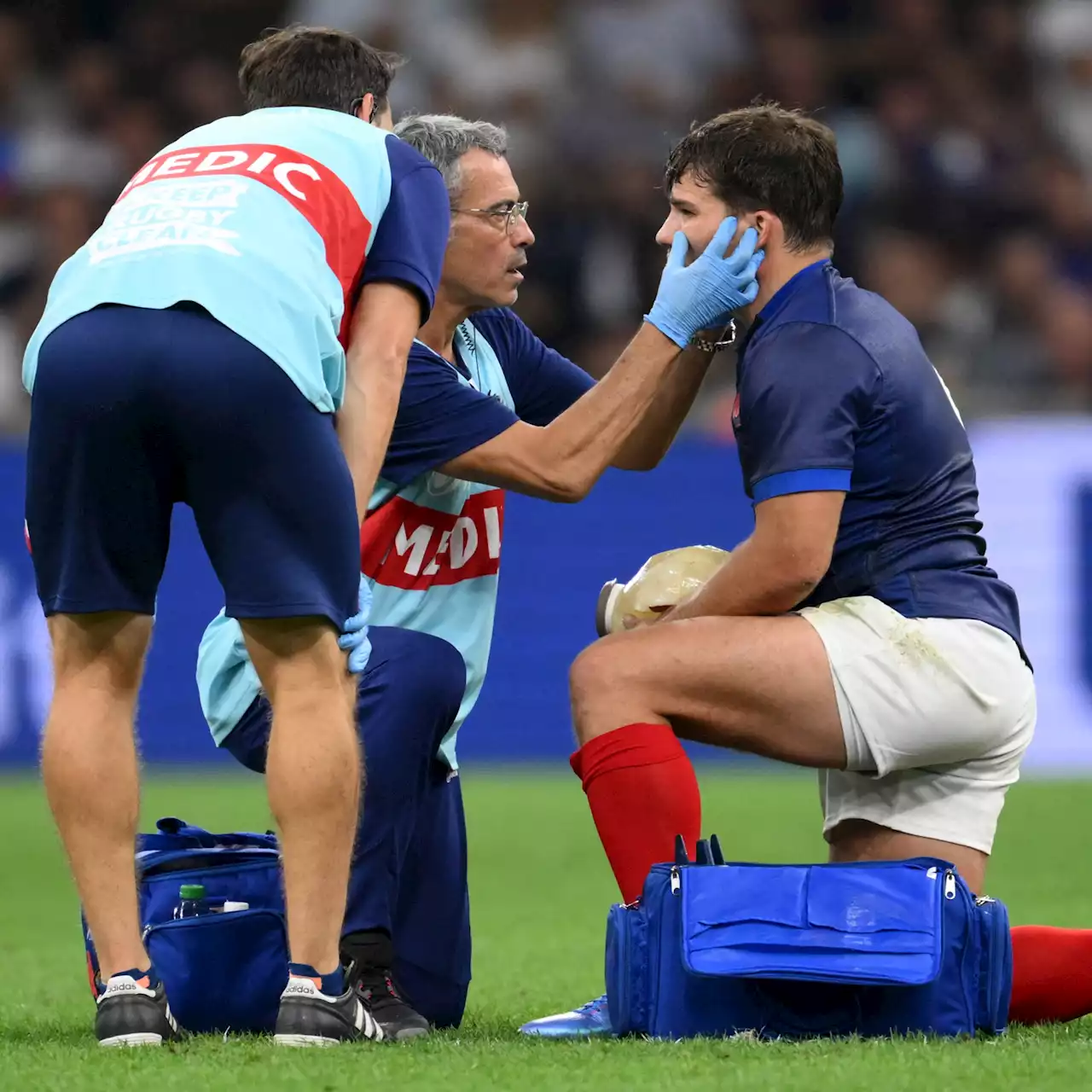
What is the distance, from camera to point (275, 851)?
11.9ft

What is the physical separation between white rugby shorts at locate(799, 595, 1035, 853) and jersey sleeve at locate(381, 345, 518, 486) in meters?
0.72

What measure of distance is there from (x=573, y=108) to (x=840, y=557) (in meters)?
8.50

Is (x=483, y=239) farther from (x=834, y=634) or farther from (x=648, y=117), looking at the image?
(x=648, y=117)

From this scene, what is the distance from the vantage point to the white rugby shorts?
10.8 feet

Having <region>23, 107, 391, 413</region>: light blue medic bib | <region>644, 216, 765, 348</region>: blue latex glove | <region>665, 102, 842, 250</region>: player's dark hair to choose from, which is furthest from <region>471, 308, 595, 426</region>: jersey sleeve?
<region>23, 107, 391, 413</region>: light blue medic bib

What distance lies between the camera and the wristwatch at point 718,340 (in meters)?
3.78

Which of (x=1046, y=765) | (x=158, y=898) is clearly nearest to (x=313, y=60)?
(x=158, y=898)

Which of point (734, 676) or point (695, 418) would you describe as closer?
point (734, 676)

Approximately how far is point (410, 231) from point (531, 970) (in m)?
1.84

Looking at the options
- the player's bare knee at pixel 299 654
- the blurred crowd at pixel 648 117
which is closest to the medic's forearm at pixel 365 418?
the player's bare knee at pixel 299 654

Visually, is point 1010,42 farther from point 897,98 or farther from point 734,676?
point 734,676

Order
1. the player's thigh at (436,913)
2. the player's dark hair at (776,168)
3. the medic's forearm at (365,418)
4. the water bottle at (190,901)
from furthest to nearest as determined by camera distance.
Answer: the player's thigh at (436,913), the player's dark hair at (776,168), the water bottle at (190,901), the medic's forearm at (365,418)

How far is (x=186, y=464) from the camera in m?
3.06

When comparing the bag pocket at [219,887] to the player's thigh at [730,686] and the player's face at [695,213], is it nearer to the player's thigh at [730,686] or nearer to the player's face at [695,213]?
the player's thigh at [730,686]
